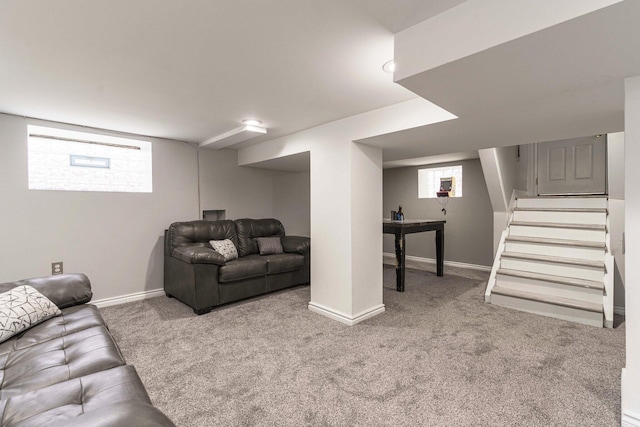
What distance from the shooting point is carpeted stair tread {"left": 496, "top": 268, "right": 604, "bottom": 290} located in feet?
10.1

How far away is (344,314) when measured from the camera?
9.75ft

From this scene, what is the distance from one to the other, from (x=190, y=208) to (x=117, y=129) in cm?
128

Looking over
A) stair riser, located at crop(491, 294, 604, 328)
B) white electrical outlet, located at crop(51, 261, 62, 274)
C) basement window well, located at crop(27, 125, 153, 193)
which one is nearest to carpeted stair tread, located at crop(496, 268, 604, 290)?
stair riser, located at crop(491, 294, 604, 328)

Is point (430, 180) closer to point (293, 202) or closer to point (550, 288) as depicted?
point (293, 202)

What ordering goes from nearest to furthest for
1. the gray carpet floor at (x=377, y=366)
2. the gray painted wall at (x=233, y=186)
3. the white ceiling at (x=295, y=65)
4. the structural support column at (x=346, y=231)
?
the white ceiling at (x=295, y=65) → the gray carpet floor at (x=377, y=366) → the structural support column at (x=346, y=231) → the gray painted wall at (x=233, y=186)

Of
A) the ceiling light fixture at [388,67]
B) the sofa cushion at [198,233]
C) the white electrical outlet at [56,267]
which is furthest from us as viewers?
the sofa cushion at [198,233]

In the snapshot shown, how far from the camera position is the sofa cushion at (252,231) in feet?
14.0

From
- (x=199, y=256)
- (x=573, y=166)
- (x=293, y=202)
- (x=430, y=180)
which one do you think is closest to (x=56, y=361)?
(x=199, y=256)

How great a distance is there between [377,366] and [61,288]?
7.78ft

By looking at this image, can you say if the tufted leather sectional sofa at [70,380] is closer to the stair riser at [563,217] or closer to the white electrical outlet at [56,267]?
the white electrical outlet at [56,267]

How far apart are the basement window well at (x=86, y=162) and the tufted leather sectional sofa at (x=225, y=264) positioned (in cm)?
83

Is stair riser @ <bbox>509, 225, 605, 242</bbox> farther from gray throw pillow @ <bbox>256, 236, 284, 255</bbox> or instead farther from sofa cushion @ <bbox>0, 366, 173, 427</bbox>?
sofa cushion @ <bbox>0, 366, 173, 427</bbox>

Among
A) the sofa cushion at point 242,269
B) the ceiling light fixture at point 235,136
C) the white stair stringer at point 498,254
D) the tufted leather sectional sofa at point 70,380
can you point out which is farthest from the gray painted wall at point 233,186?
the white stair stringer at point 498,254

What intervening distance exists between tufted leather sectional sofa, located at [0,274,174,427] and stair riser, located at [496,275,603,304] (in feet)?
12.3
